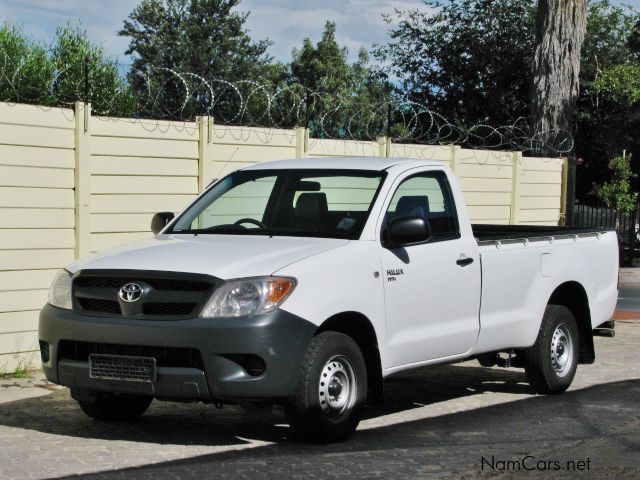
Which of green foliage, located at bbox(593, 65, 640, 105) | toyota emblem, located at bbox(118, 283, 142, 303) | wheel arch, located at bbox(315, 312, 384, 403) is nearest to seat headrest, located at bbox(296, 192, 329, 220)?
wheel arch, located at bbox(315, 312, 384, 403)

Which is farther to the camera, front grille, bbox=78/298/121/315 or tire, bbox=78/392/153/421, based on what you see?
tire, bbox=78/392/153/421

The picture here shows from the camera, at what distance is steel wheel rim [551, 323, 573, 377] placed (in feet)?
32.3

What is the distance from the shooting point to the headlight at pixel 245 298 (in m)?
7.06

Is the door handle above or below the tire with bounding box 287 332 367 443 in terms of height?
above

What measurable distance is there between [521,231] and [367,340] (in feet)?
12.2

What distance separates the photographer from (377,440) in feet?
25.6

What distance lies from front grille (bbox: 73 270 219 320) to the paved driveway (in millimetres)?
877

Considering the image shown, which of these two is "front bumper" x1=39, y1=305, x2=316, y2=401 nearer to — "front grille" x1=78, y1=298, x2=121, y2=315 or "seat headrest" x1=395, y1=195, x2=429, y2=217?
"front grille" x1=78, y1=298, x2=121, y2=315

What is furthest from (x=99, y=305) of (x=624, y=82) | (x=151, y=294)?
(x=624, y=82)

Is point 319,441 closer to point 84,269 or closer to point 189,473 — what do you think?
point 189,473

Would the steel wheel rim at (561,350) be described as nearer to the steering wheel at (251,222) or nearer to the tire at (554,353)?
the tire at (554,353)

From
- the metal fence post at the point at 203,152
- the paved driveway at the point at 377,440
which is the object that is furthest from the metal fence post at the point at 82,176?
the paved driveway at the point at 377,440

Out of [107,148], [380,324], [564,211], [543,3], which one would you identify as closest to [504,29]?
[543,3]

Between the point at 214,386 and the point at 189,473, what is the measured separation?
22.1 inches
